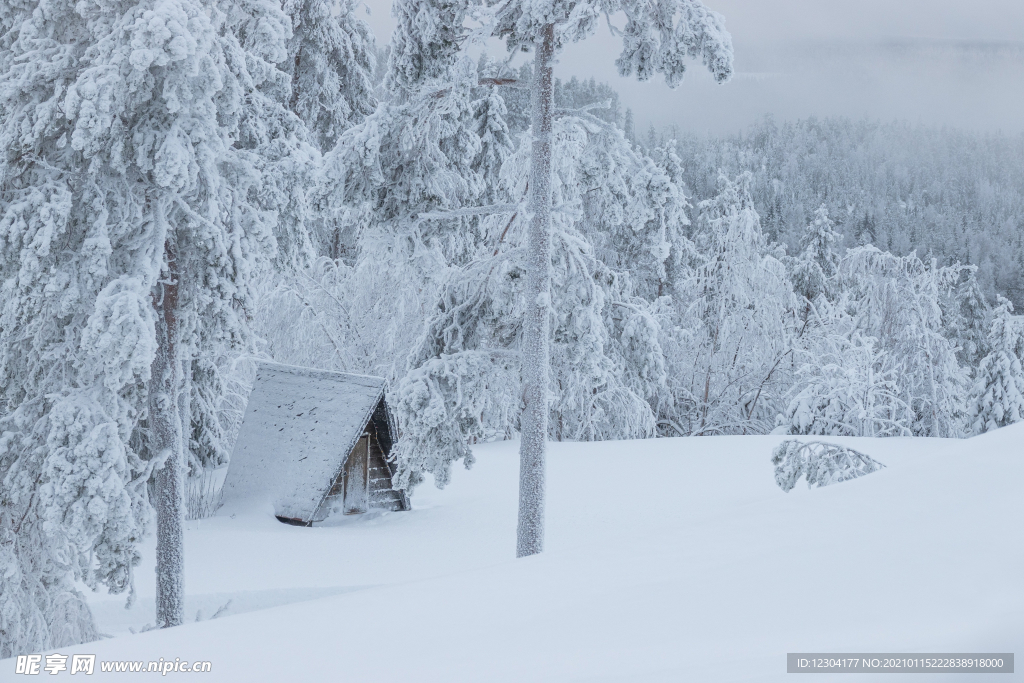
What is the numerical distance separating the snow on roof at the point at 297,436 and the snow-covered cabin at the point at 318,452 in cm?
2

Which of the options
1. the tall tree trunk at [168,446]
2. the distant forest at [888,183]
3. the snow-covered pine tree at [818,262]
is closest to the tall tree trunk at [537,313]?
the tall tree trunk at [168,446]

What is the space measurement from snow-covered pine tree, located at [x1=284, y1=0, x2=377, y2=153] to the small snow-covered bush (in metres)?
15.1

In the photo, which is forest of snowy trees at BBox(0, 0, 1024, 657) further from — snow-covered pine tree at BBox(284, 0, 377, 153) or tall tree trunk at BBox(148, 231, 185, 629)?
snow-covered pine tree at BBox(284, 0, 377, 153)

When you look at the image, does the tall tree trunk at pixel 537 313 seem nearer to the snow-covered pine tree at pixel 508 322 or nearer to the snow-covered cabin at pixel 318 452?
the snow-covered pine tree at pixel 508 322

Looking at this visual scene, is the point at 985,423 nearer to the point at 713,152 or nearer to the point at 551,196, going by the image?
the point at 551,196

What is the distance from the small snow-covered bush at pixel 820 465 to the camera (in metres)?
7.08

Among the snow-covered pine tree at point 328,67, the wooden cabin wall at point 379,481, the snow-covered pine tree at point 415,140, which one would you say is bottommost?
the wooden cabin wall at point 379,481

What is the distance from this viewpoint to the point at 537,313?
8.34 m

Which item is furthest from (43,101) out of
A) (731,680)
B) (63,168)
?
(731,680)

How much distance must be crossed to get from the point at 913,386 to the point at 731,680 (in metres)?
20.0

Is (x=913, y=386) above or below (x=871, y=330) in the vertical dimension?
below

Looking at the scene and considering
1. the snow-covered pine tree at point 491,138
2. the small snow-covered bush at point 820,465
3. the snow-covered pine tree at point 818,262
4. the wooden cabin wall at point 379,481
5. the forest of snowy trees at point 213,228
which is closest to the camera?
the small snow-covered bush at point 820,465

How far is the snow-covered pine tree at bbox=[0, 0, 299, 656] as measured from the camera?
24.7 feet

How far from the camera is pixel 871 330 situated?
68.1 ft
